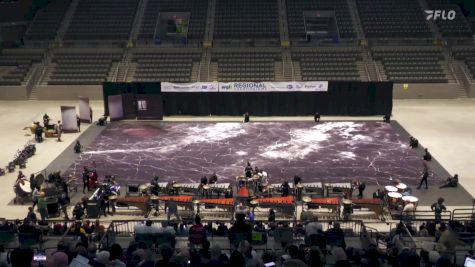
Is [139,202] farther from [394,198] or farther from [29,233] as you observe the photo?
[394,198]

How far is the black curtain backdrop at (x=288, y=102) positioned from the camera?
43.1m

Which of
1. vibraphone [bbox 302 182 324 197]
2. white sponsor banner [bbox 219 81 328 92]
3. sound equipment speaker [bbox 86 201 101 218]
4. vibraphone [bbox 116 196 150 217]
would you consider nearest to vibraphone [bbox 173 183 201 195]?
vibraphone [bbox 116 196 150 217]

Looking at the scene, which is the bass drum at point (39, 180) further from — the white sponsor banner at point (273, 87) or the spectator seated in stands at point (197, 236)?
the white sponsor banner at point (273, 87)

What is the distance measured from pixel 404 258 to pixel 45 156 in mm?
25101

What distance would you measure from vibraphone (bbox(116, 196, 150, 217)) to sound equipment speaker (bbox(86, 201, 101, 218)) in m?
1.03

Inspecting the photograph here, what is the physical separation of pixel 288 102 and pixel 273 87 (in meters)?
1.67

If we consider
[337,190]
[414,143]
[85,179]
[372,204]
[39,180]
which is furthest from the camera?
[414,143]

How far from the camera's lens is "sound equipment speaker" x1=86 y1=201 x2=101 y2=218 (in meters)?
24.0

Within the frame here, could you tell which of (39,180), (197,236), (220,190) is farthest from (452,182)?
(39,180)

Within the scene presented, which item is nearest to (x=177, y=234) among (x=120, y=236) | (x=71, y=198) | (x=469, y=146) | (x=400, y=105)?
(x=120, y=236)

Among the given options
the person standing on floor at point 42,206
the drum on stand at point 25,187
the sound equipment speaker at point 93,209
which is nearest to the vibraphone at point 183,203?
the sound equipment speaker at point 93,209

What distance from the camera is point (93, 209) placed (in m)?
24.1

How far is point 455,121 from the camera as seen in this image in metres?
40.8

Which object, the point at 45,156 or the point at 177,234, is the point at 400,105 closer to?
the point at 45,156
